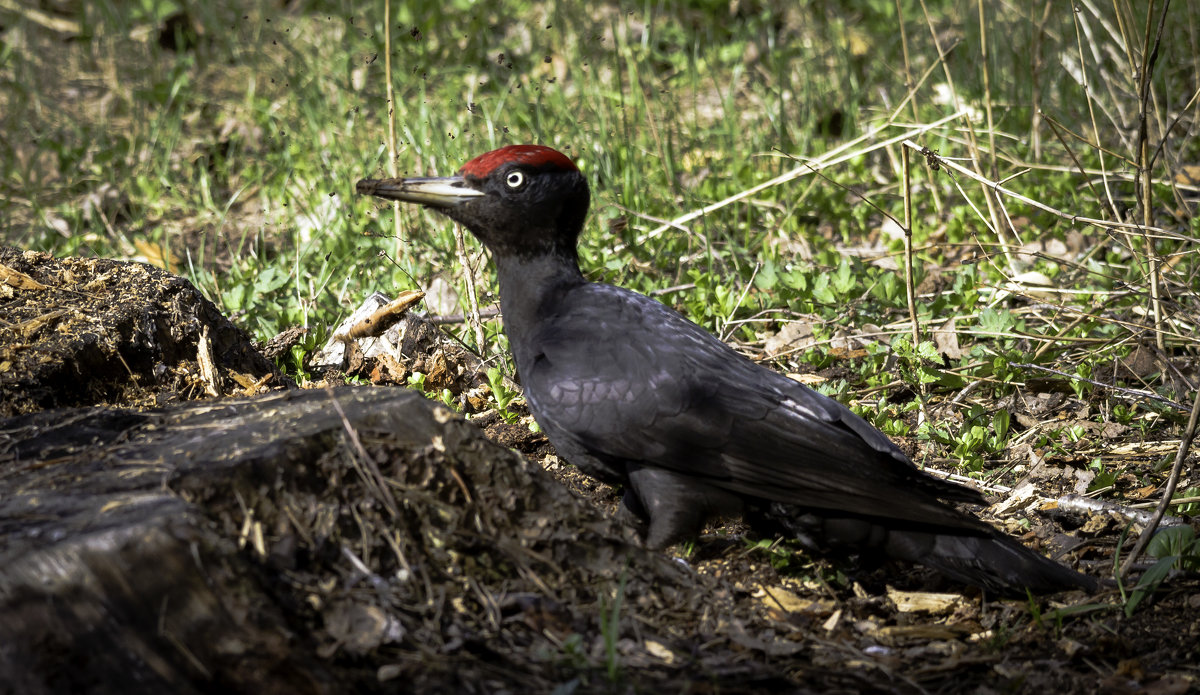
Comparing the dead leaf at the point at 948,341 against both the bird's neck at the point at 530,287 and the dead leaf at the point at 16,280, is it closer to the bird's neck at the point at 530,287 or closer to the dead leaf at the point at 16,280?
the bird's neck at the point at 530,287

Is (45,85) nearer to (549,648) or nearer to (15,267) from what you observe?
(15,267)

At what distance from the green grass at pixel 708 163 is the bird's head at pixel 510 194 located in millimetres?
824

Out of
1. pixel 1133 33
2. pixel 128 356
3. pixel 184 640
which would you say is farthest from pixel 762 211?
pixel 184 640

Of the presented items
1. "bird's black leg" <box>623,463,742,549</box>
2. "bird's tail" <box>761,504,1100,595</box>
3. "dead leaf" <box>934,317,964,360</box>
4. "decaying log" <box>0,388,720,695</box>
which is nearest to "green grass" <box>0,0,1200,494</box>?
"dead leaf" <box>934,317,964,360</box>

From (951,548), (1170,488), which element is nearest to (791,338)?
(951,548)

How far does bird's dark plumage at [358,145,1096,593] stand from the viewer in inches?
115

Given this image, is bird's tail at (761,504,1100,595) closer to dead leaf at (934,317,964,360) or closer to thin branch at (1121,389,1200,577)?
thin branch at (1121,389,1200,577)

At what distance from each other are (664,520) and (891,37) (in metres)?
5.94

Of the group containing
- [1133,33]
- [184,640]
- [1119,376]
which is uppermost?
[1133,33]

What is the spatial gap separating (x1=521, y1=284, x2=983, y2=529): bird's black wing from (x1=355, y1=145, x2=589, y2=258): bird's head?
46cm

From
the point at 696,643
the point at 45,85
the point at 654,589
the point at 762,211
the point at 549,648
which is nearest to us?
the point at 549,648

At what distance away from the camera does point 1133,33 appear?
442cm

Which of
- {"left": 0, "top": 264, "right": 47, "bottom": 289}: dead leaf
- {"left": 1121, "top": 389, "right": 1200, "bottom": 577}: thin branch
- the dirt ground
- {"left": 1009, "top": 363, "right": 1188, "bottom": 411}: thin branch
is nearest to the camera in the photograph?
the dirt ground

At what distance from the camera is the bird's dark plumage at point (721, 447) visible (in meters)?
2.92
